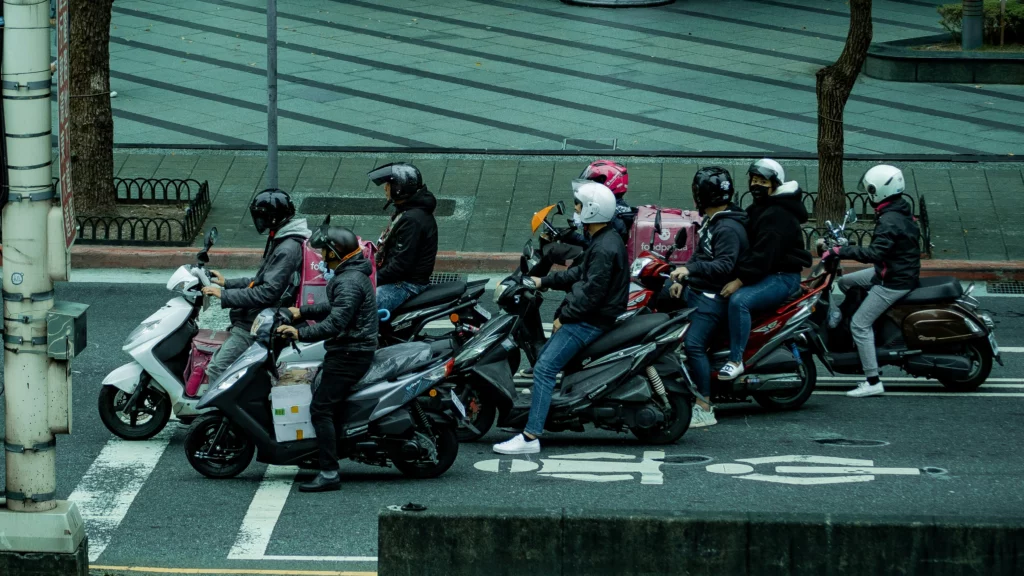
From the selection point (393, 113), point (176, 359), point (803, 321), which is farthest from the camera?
point (393, 113)

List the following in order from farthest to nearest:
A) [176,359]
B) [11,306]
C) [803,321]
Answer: [803,321], [176,359], [11,306]

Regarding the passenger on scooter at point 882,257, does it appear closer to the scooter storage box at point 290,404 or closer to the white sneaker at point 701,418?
the white sneaker at point 701,418

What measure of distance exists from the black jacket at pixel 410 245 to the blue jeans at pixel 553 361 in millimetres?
1531

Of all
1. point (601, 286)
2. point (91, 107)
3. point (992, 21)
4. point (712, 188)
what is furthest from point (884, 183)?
point (992, 21)

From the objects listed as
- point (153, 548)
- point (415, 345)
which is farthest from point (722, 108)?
point (153, 548)

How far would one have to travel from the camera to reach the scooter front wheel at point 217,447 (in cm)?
889

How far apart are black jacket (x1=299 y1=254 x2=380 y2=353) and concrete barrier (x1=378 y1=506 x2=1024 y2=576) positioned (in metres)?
1.91

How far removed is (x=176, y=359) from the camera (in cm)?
962

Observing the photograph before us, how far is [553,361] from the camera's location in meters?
9.44

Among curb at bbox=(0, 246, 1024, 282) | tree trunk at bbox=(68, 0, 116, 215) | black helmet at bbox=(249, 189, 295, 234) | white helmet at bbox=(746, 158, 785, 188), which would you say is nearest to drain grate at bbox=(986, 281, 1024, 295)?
curb at bbox=(0, 246, 1024, 282)

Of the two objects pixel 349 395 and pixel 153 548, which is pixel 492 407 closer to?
pixel 349 395

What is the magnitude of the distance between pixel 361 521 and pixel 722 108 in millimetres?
13176

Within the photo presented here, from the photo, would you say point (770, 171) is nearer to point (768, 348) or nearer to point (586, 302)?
point (768, 348)

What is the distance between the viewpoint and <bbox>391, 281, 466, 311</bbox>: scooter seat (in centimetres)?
1059
